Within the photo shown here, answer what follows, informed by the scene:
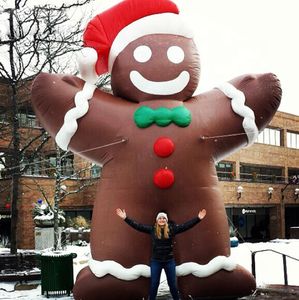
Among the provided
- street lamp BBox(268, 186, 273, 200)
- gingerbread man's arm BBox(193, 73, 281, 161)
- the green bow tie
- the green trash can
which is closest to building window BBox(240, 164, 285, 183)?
street lamp BBox(268, 186, 273, 200)

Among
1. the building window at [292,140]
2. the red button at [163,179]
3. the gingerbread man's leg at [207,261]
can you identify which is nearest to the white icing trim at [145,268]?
the gingerbread man's leg at [207,261]

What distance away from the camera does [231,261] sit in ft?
23.4

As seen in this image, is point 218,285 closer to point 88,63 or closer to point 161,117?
point 161,117

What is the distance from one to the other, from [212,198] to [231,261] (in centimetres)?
92

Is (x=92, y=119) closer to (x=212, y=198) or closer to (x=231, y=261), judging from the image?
(x=212, y=198)

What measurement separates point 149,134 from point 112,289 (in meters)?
2.13

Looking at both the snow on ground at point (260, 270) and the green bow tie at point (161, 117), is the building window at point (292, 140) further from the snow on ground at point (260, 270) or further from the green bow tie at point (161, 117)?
the green bow tie at point (161, 117)

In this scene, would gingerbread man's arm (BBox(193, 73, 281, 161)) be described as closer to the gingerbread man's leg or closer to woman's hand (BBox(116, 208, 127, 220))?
the gingerbread man's leg

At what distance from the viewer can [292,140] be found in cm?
3791

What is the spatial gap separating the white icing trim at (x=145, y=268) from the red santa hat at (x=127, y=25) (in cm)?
285

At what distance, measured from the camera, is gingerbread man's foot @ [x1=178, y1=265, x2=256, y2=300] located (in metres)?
6.93

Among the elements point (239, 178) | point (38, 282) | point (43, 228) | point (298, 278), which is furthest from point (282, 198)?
point (38, 282)

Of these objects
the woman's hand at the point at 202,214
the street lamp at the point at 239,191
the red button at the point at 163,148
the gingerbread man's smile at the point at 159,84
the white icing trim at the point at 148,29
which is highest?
the white icing trim at the point at 148,29

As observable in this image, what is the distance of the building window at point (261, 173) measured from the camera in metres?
33.1
